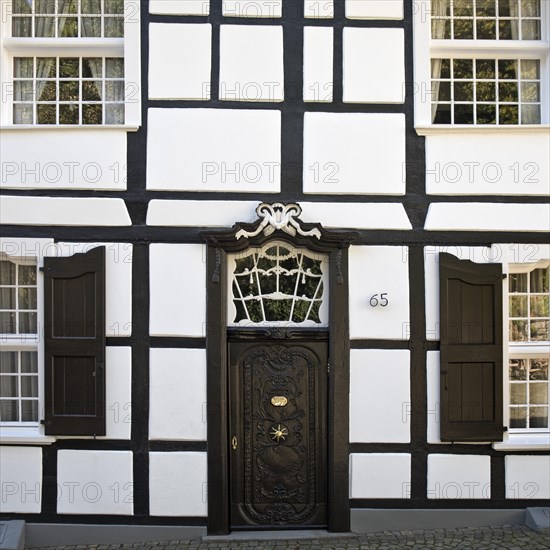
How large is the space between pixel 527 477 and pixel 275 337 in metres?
2.78

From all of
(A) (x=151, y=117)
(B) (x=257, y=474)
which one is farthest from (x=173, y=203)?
(B) (x=257, y=474)

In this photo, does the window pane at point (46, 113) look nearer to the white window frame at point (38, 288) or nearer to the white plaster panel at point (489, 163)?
the white window frame at point (38, 288)

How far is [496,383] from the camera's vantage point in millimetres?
7078

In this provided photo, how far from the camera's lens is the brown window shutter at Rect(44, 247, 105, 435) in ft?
22.9

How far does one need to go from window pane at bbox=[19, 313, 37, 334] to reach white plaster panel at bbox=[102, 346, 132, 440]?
794mm

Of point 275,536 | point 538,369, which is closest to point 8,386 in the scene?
point 275,536

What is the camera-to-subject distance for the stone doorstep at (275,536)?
698cm

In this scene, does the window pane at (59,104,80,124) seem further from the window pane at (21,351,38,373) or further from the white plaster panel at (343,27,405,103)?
the white plaster panel at (343,27,405,103)

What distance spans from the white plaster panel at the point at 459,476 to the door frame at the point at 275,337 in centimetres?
83

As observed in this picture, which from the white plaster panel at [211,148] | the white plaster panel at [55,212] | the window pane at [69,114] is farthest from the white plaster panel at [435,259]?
the window pane at [69,114]

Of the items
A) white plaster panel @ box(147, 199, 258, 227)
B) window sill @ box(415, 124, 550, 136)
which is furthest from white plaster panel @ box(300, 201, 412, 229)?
window sill @ box(415, 124, 550, 136)

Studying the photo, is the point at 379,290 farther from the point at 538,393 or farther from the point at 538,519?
the point at 538,519

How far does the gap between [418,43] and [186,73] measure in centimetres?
223

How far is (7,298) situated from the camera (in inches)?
284
